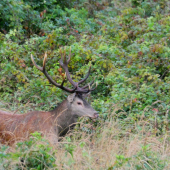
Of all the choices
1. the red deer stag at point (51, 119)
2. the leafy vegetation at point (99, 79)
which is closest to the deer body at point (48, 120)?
the red deer stag at point (51, 119)

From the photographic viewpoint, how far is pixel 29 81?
864 centimetres

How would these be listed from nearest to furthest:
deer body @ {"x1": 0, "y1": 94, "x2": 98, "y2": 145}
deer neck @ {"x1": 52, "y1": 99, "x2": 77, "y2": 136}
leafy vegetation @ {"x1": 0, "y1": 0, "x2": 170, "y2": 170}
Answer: leafy vegetation @ {"x1": 0, "y1": 0, "x2": 170, "y2": 170} < deer body @ {"x1": 0, "y1": 94, "x2": 98, "y2": 145} < deer neck @ {"x1": 52, "y1": 99, "x2": 77, "y2": 136}

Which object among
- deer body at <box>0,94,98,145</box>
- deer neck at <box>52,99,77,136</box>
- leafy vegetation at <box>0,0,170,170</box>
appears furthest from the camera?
deer neck at <box>52,99,77,136</box>

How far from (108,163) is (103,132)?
162 centimetres

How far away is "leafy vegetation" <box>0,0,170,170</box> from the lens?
195 inches

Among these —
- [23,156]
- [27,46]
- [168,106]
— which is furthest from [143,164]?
[27,46]

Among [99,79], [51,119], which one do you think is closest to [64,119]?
[51,119]

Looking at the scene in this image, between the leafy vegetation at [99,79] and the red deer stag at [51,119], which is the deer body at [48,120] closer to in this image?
the red deer stag at [51,119]

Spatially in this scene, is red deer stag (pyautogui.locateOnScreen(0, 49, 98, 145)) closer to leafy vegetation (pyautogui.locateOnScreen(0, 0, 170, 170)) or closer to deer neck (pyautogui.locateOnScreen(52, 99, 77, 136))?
deer neck (pyautogui.locateOnScreen(52, 99, 77, 136))

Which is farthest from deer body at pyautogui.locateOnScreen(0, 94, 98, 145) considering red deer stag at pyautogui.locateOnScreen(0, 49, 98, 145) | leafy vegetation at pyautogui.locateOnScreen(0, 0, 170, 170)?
leafy vegetation at pyautogui.locateOnScreen(0, 0, 170, 170)

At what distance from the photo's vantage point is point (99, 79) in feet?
30.9

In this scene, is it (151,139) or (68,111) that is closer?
(151,139)

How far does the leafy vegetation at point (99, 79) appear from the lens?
4957 millimetres

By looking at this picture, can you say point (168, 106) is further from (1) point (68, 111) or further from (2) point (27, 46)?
(2) point (27, 46)
